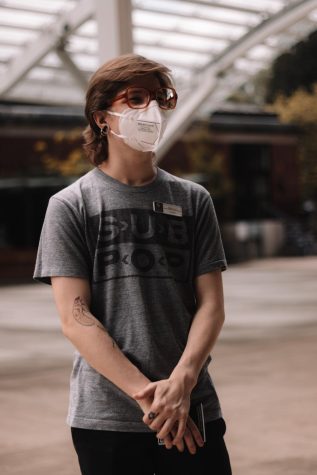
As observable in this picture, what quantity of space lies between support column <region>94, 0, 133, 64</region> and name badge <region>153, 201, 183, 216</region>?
784cm

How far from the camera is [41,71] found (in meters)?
23.9

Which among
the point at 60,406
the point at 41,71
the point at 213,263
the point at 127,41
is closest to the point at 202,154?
the point at 41,71

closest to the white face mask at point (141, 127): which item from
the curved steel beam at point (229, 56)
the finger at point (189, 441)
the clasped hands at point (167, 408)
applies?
the clasped hands at point (167, 408)

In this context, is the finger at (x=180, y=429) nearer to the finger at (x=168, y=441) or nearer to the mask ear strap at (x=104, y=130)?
the finger at (x=168, y=441)

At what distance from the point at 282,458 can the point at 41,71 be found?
1991cm

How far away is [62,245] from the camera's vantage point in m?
2.32

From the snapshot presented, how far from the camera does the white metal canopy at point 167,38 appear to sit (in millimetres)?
17253

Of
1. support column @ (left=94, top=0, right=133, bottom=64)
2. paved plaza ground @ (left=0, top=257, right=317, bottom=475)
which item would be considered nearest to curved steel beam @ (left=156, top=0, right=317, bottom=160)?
paved plaza ground @ (left=0, top=257, right=317, bottom=475)

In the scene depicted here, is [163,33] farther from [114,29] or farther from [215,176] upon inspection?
[114,29]

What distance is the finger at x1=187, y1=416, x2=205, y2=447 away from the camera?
224cm

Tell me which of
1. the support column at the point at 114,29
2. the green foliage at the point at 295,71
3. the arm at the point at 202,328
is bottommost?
the arm at the point at 202,328

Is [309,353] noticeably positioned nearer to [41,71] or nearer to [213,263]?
[213,263]

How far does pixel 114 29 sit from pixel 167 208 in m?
8.09

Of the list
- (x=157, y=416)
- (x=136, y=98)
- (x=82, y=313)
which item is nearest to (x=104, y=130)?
(x=136, y=98)
